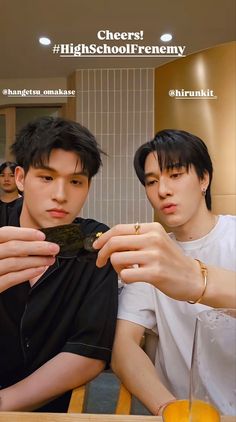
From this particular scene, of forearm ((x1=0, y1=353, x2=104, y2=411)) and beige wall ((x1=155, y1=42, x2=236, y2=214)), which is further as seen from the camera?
beige wall ((x1=155, y1=42, x2=236, y2=214))

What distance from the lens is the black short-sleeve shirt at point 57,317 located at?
2.94 feet

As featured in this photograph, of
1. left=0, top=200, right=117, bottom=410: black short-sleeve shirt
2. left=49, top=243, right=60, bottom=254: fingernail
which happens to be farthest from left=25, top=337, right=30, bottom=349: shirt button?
left=49, top=243, right=60, bottom=254: fingernail

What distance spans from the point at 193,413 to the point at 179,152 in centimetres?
69

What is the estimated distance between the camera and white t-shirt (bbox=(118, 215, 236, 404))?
93 cm

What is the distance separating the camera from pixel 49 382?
33.2 inches

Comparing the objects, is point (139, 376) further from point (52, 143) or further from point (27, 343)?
point (52, 143)

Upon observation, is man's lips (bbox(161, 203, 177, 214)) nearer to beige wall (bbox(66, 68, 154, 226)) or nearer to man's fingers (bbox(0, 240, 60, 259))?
man's fingers (bbox(0, 240, 60, 259))

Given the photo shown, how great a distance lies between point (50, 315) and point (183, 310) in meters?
0.35

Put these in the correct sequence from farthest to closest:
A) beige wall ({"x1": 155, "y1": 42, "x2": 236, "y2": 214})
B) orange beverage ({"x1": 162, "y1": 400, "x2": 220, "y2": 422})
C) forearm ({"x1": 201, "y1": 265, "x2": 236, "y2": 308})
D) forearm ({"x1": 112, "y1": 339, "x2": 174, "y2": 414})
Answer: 1. beige wall ({"x1": 155, "y1": 42, "x2": 236, "y2": 214})
2. forearm ({"x1": 112, "y1": 339, "x2": 174, "y2": 414})
3. forearm ({"x1": 201, "y1": 265, "x2": 236, "y2": 308})
4. orange beverage ({"x1": 162, "y1": 400, "x2": 220, "y2": 422})

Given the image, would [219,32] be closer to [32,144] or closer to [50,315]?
[32,144]

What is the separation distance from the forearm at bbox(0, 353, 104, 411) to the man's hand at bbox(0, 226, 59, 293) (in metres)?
0.37

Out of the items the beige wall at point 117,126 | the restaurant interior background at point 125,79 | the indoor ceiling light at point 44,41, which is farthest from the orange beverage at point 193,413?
the indoor ceiling light at point 44,41

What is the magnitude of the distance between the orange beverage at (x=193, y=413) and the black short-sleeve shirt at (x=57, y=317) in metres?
0.41

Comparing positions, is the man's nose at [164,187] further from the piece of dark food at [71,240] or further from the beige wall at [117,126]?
the beige wall at [117,126]
